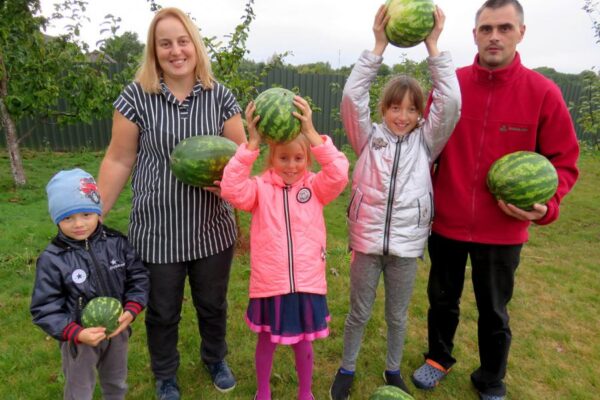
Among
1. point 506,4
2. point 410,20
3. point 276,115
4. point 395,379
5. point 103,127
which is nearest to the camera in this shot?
point 276,115

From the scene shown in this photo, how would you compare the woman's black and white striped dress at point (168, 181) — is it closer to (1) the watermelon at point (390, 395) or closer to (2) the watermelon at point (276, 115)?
(2) the watermelon at point (276, 115)

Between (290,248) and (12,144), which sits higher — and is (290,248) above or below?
above

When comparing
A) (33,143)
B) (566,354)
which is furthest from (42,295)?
(33,143)

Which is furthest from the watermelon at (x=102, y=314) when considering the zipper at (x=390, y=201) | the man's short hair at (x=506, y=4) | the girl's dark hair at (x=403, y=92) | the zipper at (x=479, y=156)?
the man's short hair at (x=506, y=4)

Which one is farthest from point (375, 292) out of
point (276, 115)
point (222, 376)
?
point (276, 115)

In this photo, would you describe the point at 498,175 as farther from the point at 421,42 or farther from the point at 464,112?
the point at 421,42

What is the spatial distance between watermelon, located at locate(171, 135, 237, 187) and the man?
1559mm

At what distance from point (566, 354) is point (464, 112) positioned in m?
2.70

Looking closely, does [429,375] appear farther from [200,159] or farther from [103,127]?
[103,127]

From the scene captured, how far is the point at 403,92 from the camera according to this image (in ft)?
9.66

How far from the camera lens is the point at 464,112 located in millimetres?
3008

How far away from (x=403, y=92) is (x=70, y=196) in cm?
215

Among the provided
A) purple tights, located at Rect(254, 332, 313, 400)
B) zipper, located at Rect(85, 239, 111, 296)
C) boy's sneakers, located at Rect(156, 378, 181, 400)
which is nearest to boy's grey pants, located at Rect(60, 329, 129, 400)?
zipper, located at Rect(85, 239, 111, 296)

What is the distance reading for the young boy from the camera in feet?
7.68
